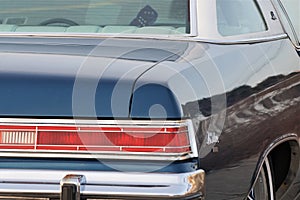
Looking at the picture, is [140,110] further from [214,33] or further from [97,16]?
[97,16]

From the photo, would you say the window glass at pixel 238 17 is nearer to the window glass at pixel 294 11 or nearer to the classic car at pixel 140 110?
the classic car at pixel 140 110

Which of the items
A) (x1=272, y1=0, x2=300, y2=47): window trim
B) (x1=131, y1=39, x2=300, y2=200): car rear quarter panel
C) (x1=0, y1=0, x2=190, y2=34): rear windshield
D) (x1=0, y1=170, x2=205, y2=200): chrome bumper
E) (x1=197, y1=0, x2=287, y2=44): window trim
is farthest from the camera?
(x1=272, y1=0, x2=300, y2=47): window trim

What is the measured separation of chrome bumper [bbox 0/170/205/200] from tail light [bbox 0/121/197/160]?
3.5 inches

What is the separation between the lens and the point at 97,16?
432 centimetres

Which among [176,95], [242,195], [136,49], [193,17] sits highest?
[193,17]

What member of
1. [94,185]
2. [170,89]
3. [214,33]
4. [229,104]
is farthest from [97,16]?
[94,185]

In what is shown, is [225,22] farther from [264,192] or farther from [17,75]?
[17,75]

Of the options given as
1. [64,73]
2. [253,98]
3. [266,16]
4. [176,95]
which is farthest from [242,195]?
[266,16]

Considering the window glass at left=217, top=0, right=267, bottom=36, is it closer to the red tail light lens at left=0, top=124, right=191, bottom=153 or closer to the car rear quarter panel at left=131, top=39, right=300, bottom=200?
the car rear quarter panel at left=131, top=39, right=300, bottom=200

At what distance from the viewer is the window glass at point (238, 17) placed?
13.7ft

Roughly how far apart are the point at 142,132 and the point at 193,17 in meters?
1.11

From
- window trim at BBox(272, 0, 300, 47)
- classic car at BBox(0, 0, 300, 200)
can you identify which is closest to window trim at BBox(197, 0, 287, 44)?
classic car at BBox(0, 0, 300, 200)

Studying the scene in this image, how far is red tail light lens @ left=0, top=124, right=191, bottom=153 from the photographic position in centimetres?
309

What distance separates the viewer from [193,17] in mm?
4047
